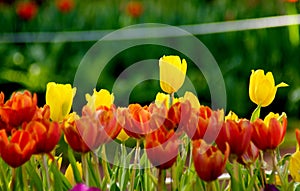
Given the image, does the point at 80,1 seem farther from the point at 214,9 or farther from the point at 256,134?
the point at 256,134

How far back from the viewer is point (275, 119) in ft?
5.16

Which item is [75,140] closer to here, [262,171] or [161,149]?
[161,149]

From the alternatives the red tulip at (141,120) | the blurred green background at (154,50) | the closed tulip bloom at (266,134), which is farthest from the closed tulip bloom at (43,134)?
the blurred green background at (154,50)

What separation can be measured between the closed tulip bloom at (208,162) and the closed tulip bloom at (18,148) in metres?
0.29

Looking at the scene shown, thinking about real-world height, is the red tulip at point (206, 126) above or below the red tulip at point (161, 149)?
above

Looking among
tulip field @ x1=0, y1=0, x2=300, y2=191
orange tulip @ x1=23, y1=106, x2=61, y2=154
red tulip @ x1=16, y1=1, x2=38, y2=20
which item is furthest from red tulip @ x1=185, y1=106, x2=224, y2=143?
red tulip @ x1=16, y1=1, x2=38, y2=20

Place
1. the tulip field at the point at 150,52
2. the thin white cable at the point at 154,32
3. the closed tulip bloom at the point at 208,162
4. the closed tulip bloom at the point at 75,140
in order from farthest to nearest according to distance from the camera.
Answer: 1. the thin white cable at the point at 154,32
2. the tulip field at the point at 150,52
3. the closed tulip bloom at the point at 75,140
4. the closed tulip bloom at the point at 208,162

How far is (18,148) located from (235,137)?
384mm

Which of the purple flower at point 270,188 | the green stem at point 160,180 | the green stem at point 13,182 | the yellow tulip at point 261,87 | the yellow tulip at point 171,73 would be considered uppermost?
the yellow tulip at point 171,73

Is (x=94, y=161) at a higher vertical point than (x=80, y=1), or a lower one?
lower

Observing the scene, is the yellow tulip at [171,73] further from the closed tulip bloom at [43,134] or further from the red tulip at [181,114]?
the closed tulip bloom at [43,134]

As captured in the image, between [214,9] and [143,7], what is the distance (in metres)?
0.72

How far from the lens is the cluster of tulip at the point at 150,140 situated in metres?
1.49

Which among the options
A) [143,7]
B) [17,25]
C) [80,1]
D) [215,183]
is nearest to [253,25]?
[143,7]
